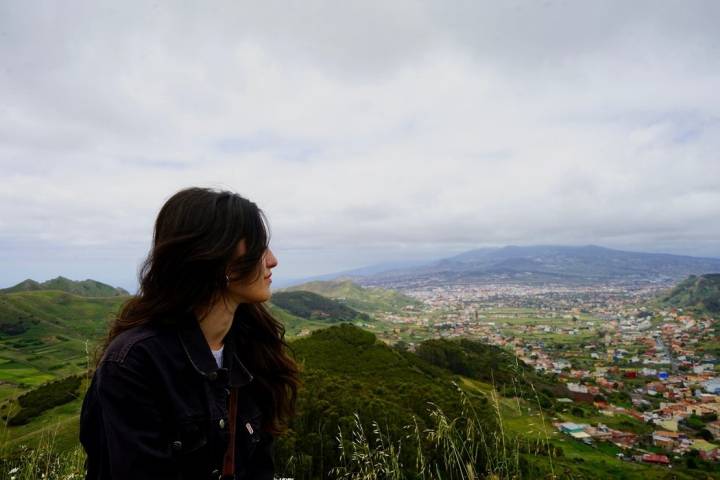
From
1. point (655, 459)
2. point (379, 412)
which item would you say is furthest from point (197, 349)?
point (655, 459)

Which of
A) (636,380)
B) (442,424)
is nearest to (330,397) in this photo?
(442,424)

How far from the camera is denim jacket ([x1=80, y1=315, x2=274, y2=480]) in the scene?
5.74 feet

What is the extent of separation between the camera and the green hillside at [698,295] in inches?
4301

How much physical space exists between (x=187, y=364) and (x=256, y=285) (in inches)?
21.1

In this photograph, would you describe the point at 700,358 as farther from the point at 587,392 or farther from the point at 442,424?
the point at 442,424

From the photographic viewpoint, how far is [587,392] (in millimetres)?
41844

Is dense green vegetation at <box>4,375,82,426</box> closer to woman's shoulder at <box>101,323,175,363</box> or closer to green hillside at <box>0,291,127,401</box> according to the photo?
green hillside at <box>0,291,127,401</box>

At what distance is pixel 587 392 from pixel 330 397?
39.8m

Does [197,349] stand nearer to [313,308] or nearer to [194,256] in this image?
[194,256]

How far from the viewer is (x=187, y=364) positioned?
2023 mm

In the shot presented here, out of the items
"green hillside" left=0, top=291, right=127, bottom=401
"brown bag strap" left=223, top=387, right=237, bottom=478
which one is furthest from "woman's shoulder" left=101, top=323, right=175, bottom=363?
"green hillside" left=0, top=291, right=127, bottom=401

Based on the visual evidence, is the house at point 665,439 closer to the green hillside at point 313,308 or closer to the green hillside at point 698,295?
the green hillside at point 313,308

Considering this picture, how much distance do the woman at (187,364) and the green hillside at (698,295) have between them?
135 m

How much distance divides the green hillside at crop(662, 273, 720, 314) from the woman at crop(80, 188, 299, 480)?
135 metres
